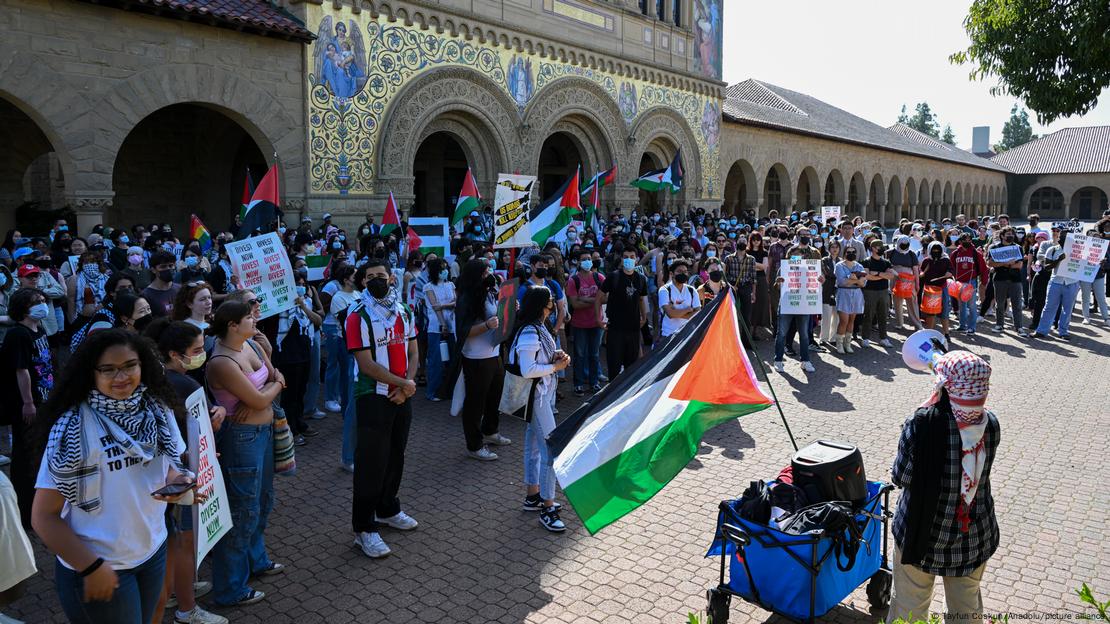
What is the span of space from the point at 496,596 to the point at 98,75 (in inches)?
479

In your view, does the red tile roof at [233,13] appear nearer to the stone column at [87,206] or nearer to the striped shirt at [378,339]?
the stone column at [87,206]

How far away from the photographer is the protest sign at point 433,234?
1218 cm

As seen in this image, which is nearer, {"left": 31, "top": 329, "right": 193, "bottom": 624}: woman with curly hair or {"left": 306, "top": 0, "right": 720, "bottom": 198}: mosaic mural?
{"left": 31, "top": 329, "right": 193, "bottom": 624}: woman with curly hair

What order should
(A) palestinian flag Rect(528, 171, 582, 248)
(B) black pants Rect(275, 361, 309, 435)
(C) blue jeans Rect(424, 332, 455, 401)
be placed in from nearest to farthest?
(B) black pants Rect(275, 361, 309, 435) < (C) blue jeans Rect(424, 332, 455, 401) < (A) palestinian flag Rect(528, 171, 582, 248)

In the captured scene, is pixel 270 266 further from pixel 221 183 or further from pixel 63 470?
pixel 221 183

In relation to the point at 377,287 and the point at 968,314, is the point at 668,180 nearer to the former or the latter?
the point at 968,314

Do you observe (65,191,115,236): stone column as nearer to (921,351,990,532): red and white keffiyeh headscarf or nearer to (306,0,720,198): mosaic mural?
(306,0,720,198): mosaic mural

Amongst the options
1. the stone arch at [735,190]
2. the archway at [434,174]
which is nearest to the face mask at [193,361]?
the archway at [434,174]

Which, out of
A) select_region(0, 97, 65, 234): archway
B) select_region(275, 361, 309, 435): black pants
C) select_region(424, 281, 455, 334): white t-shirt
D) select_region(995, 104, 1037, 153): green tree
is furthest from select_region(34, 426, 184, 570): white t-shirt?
select_region(995, 104, 1037, 153): green tree

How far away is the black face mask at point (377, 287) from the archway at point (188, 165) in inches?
629

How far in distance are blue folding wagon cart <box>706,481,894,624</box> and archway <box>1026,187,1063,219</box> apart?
70.7 metres

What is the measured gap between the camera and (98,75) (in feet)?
42.4

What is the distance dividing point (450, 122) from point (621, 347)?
1083 centimetres

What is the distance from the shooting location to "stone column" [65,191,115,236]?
12930 mm
